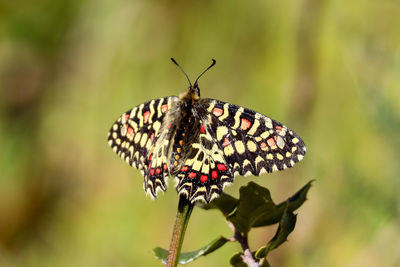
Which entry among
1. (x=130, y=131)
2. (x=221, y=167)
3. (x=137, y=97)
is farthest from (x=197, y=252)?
(x=137, y=97)

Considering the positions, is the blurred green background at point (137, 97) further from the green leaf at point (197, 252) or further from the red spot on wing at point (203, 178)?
the green leaf at point (197, 252)

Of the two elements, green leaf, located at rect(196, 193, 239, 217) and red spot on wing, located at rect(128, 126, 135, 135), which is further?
red spot on wing, located at rect(128, 126, 135, 135)

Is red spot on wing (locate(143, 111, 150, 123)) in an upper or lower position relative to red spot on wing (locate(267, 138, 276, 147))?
upper

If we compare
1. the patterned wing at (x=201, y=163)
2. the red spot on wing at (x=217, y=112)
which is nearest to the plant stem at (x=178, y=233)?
the patterned wing at (x=201, y=163)

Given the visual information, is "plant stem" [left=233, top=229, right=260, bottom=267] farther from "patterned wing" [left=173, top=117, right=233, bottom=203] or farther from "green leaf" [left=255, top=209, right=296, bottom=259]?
"patterned wing" [left=173, top=117, right=233, bottom=203]

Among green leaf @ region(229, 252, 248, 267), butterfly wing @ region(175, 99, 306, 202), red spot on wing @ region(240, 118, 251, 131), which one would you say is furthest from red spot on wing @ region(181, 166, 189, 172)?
green leaf @ region(229, 252, 248, 267)

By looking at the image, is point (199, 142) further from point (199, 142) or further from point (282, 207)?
point (282, 207)

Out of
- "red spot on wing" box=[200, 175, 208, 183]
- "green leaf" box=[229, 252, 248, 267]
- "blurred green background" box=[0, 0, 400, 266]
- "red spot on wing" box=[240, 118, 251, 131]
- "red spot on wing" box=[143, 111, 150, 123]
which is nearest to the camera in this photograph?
"green leaf" box=[229, 252, 248, 267]
